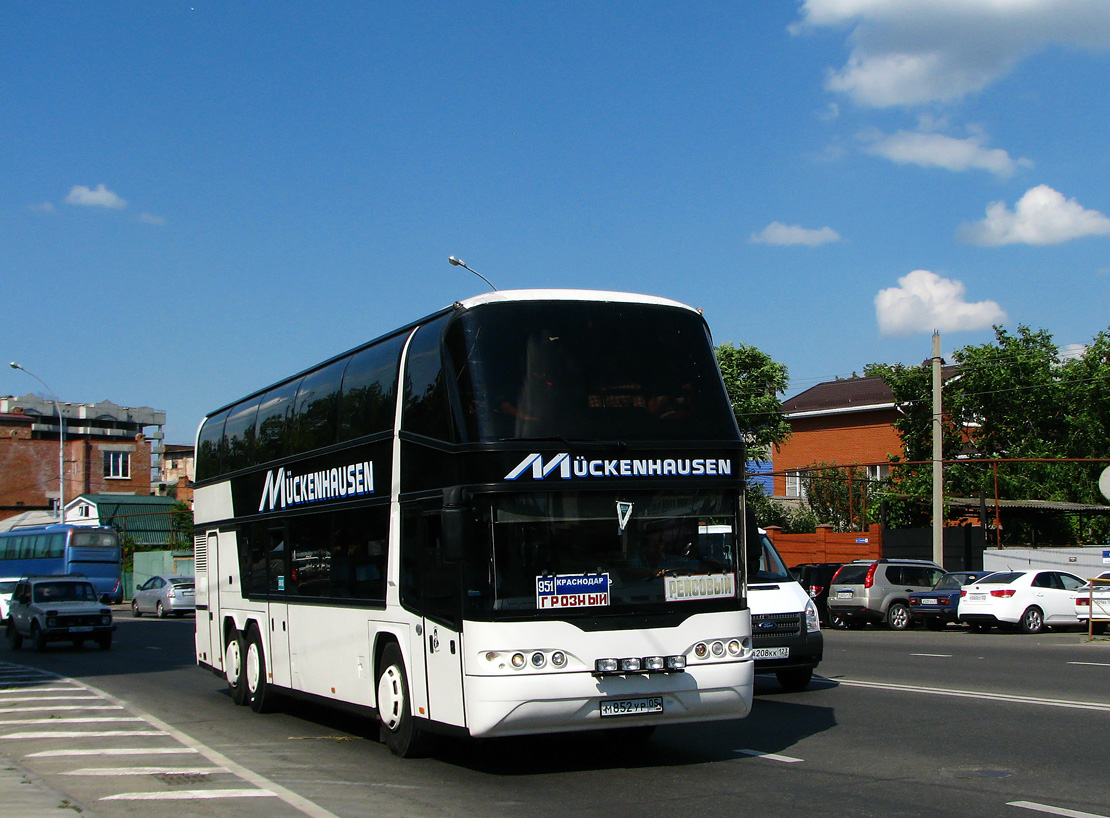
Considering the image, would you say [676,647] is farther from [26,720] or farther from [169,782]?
[26,720]

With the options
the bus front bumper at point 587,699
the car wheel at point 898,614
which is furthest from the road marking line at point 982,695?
the car wheel at point 898,614

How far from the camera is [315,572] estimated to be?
1191 centimetres

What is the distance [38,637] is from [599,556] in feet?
70.7

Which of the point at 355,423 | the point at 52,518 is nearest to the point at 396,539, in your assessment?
the point at 355,423

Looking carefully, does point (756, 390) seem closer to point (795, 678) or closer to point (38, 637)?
point (38, 637)

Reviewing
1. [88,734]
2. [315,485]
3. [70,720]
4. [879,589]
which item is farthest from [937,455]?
[88,734]

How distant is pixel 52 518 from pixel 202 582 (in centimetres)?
6669

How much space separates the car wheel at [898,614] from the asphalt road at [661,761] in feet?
46.6

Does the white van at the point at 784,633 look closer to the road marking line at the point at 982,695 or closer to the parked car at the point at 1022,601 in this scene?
the road marking line at the point at 982,695

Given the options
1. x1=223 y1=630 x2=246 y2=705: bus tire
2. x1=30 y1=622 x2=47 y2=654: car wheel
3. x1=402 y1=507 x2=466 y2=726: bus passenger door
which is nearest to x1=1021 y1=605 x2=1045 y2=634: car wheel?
x1=223 y1=630 x2=246 y2=705: bus tire

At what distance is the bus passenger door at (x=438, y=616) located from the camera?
8609mm

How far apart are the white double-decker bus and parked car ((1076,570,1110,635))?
17.6 meters

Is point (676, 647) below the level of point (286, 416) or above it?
below

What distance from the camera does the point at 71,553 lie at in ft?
147
